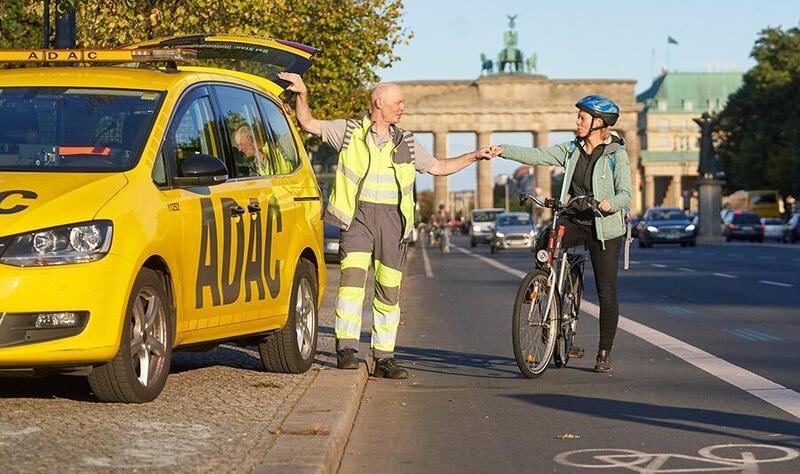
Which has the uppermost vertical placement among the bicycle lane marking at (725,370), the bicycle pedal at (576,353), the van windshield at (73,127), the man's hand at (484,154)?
the van windshield at (73,127)

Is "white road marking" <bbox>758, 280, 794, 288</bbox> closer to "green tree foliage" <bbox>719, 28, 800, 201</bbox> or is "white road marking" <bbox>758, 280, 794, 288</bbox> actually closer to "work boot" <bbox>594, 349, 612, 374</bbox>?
"work boot" <bbox>594, 349, 612, 374</bbox>

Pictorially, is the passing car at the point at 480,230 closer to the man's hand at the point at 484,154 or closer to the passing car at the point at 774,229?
the passing car at the point at 774,229

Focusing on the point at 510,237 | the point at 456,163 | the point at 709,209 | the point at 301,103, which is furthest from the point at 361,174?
the point at 709,209

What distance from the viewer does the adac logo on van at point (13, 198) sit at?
A: 8.30m

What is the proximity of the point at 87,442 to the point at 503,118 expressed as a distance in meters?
133

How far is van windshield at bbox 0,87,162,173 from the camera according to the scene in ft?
29.8

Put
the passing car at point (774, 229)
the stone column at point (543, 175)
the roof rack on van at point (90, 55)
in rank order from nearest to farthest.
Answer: the roof rack on van at point (90, 55) < the passing car at point (774, 229) < the stone column at point (543, 175)

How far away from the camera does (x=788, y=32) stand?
340 feet

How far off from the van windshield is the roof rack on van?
52cm

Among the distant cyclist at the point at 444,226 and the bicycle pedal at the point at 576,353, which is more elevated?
the bicycle pedal at the point at 576,353

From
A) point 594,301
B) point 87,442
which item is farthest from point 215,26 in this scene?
point 87,442

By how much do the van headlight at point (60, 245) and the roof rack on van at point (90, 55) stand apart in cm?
193

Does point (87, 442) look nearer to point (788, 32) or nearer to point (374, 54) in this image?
point (374, 54)

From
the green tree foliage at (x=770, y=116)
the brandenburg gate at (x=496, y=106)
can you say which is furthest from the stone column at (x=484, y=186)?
the green tree foliage at (x=770, y=116)
